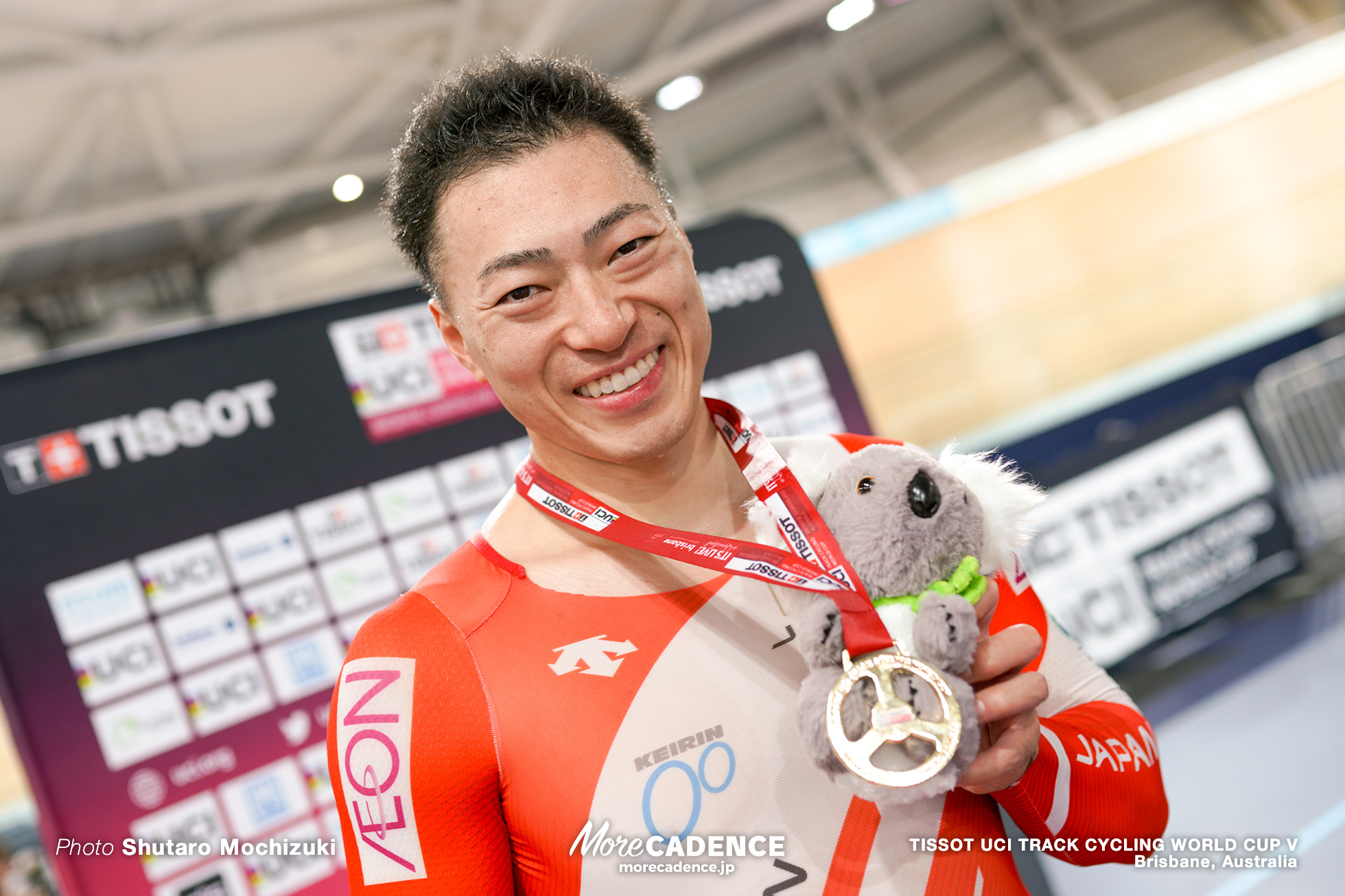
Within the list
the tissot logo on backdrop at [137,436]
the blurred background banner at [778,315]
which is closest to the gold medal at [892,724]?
the blurred background banner at [778,315]

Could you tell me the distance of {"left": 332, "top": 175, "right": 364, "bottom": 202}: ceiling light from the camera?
34.6ft

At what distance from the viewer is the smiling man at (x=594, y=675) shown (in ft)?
3.47

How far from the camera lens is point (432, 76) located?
6.66m

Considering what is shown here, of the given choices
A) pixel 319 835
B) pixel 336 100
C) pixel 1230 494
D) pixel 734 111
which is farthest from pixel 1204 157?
pixel 319 835

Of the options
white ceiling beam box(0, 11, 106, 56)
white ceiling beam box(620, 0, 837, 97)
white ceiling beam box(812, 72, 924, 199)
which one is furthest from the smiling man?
white ceiling beam box(812, 72, 924, 199)

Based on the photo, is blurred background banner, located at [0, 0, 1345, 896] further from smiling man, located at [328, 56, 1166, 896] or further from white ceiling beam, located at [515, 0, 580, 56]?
smiling man, located at [328, 56, 1166, 896]

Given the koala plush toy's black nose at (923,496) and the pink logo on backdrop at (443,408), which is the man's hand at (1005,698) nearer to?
the koala plush toy's black nose at (923,496)

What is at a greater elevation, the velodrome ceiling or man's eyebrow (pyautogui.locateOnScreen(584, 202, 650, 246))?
the velodrome ceiling

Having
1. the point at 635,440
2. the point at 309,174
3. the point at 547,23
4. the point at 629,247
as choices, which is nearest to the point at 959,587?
the point at 635,440

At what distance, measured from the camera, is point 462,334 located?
3.85 feet

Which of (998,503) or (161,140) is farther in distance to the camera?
(161,140)

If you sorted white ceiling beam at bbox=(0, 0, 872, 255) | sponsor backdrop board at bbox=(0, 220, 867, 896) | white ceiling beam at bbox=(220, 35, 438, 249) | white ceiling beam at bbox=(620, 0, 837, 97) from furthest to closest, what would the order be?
1. white ceiling beam at bbox=(620, 0, 837, 97)
2. white ceiling beam at bbox=(220, 35, 438, 249)
3. white ceiling beam at bbox=(0, 0, 872, 255)
4. sponsor backdrop board at bbox=(0, 220, 867, 896)

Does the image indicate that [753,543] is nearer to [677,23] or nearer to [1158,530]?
[1158,530]

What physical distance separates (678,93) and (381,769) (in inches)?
468
